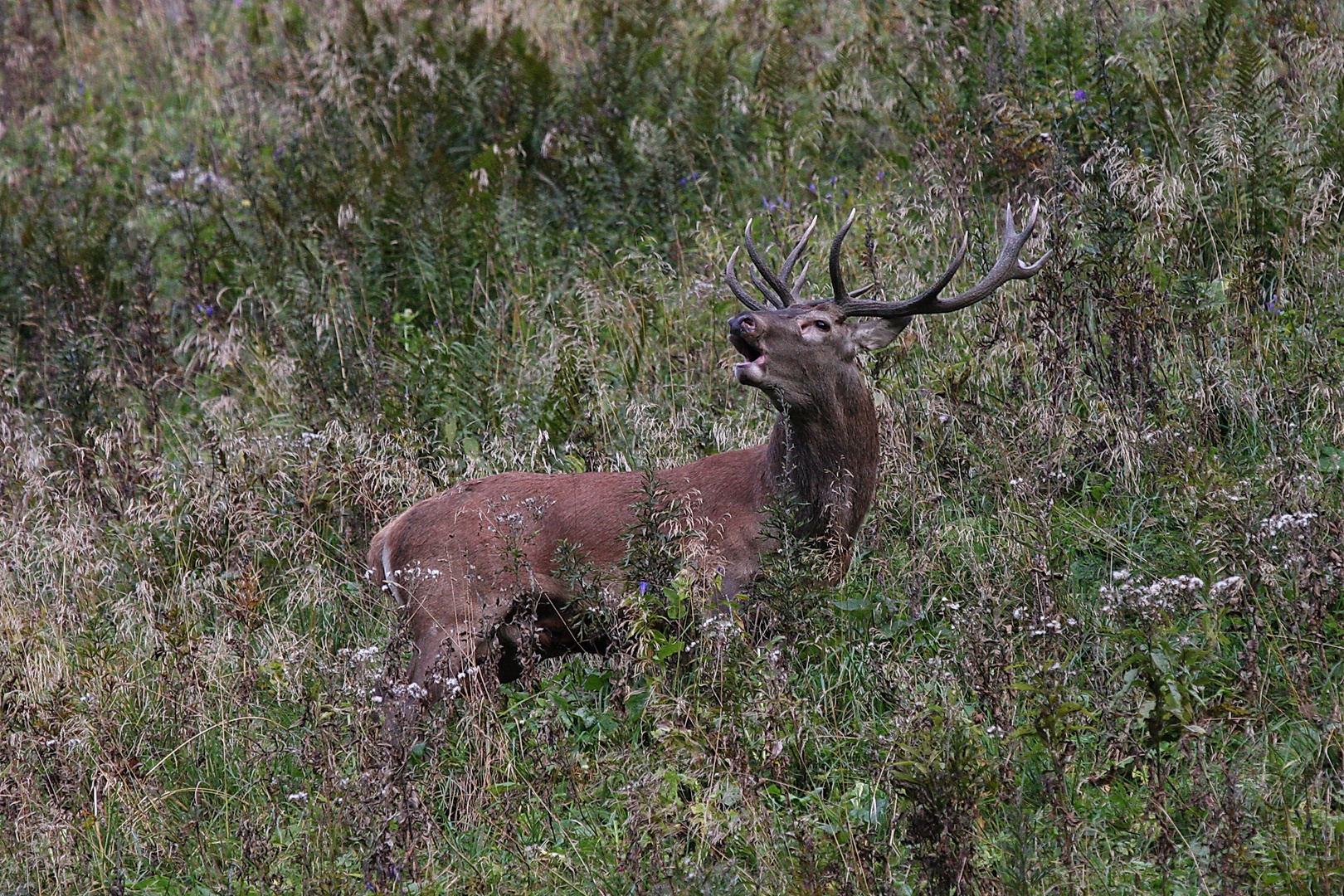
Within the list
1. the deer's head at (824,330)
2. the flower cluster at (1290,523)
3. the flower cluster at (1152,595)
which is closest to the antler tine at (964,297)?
the deer's head at (824,330)

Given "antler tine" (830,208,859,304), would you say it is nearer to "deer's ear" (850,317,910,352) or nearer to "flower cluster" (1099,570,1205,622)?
"deer's ear" (850,317,910,352)

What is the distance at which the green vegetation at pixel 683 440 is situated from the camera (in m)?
4.13

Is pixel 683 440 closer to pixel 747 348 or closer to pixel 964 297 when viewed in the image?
pixel 747 348

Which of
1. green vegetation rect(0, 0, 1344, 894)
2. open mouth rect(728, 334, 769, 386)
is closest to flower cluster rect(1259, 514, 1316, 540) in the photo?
green vegetation rect(0, 0, 1344, 894)

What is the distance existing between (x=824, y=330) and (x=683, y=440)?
4.16 feet

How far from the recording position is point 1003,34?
807cm

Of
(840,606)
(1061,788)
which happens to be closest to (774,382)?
(840,606)

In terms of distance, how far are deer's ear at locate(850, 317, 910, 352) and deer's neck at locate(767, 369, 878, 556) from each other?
0.15 m

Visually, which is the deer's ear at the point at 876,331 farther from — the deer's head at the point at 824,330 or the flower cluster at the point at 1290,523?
the flower cluster at the point at 1290,523

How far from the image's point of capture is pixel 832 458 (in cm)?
536

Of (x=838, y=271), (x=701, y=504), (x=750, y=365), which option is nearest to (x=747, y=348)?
(x=750, y=365)

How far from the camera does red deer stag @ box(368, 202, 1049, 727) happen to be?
5109 millimetres

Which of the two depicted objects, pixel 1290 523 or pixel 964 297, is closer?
pixel 1290 523

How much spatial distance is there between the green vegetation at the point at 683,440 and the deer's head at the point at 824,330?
658 millimetres
